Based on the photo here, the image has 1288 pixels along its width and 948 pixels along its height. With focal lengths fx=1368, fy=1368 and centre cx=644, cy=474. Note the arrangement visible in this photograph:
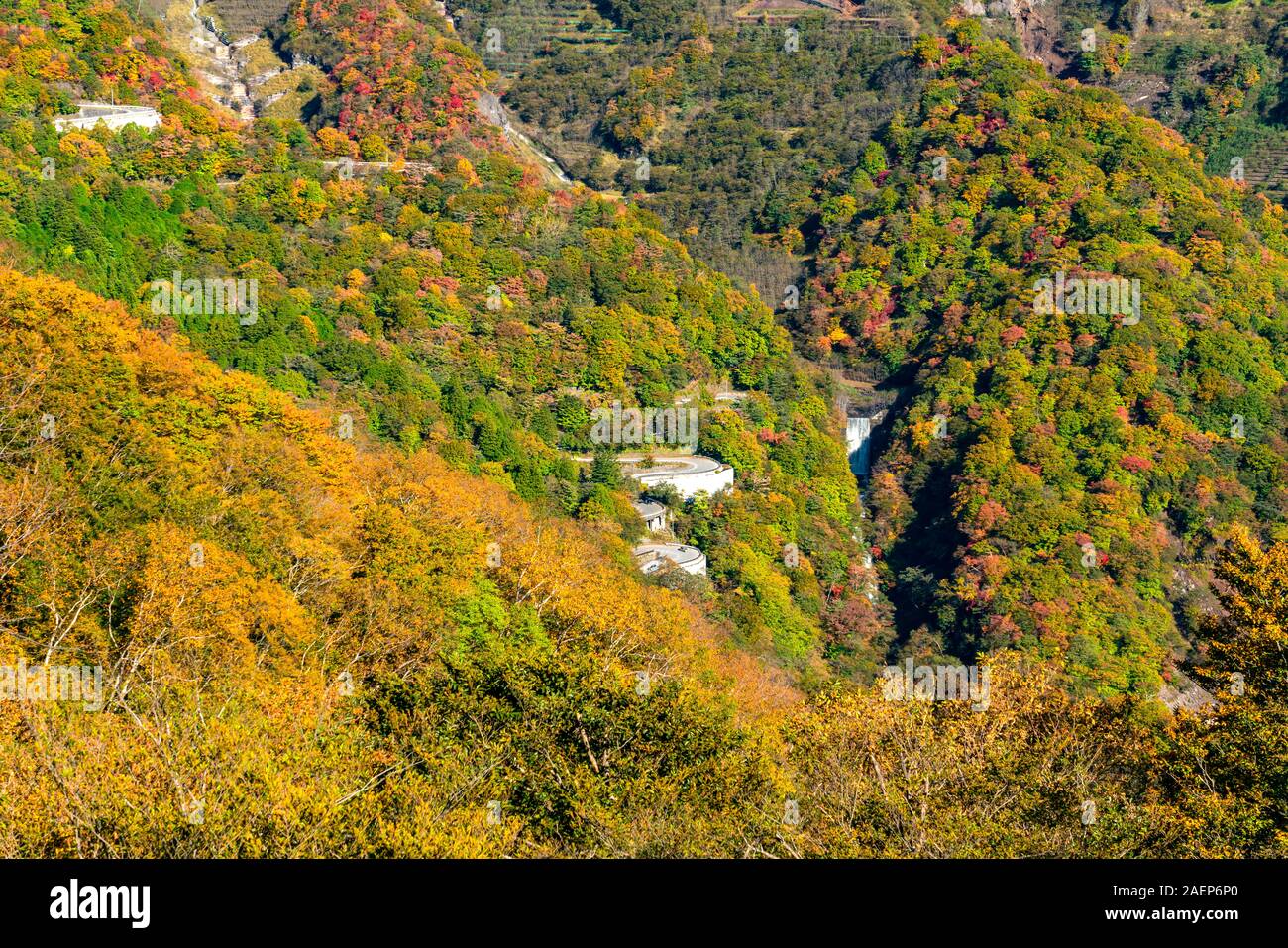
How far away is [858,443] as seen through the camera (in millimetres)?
74875

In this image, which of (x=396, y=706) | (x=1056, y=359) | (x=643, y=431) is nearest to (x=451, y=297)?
(x=643, y=431)

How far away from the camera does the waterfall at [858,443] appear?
74.1m

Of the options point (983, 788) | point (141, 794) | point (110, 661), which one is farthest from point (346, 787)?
point (983, 788)

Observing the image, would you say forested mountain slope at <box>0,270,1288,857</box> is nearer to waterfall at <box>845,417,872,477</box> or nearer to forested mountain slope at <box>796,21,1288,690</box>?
forested mountain slope at <box>796,21,1288,690</box>

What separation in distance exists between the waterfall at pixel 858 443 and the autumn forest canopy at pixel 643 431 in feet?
0.81

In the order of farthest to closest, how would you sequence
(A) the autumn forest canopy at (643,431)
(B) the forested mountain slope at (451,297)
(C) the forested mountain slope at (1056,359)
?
(C) the forested mountain slope at (1056,359)
(B) the forested mountain slope at (451,297)
(A) the autumn forest canopy at (643,431)

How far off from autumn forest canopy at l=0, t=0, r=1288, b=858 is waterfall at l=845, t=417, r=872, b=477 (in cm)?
25

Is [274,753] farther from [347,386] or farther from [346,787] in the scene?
[347,386]

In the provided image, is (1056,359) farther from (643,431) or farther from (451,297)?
(451,297)

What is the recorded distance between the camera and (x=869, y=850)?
18.7 metres

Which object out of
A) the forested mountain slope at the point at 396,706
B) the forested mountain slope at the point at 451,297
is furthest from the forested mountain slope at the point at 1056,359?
the forested mountain slope at the point at 396,706

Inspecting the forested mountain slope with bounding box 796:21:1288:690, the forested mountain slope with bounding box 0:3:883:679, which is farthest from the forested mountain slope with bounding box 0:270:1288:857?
the forested mountain slope with bounding box 796:21:1288:690

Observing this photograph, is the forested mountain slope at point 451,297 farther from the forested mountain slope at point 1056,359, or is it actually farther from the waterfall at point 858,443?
the forested mountain slope at point 1056,359
